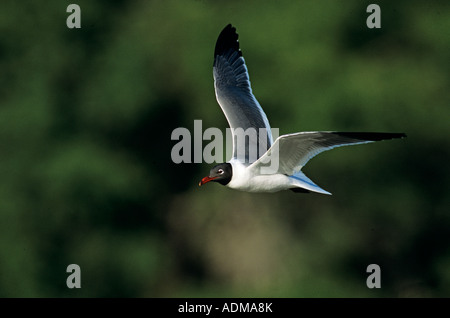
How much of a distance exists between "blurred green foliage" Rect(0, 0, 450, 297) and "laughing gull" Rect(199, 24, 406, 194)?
9.55 ft

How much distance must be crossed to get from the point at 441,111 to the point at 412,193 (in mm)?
1155

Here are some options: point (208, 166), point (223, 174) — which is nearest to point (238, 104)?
point (223, 174)

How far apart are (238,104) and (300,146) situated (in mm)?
1197

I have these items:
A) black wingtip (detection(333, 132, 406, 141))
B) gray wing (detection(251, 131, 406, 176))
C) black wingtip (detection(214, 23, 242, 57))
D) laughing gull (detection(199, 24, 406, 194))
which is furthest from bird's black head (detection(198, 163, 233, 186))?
black wingtip (detection(214, 23, 242, 57))

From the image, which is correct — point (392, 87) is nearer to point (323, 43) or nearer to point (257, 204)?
point (323, 43)

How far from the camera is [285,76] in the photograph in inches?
364

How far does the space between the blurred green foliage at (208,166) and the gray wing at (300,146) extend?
3561mm

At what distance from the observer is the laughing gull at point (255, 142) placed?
4.14 m

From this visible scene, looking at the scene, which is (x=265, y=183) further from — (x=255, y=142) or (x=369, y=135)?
(x=369, y=135)

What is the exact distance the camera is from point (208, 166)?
9.12 m

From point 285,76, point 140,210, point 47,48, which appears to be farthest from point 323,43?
point 47,48

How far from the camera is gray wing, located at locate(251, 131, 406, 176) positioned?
13.1 ft

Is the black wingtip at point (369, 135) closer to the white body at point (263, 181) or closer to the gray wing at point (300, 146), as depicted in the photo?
the gray wing at point (300, 146)

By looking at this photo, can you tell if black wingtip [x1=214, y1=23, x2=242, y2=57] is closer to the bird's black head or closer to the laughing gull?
the laughing gull
